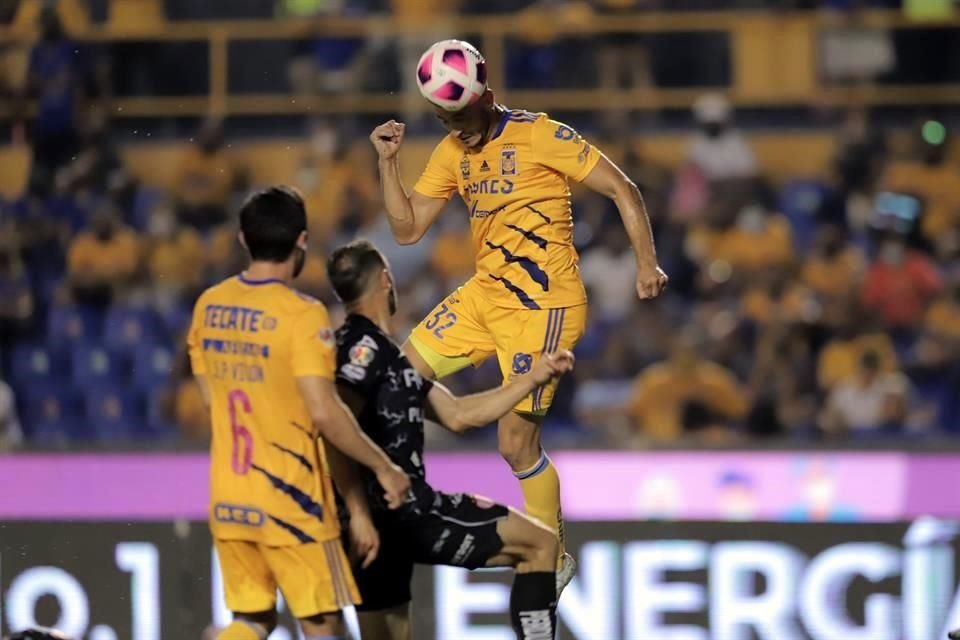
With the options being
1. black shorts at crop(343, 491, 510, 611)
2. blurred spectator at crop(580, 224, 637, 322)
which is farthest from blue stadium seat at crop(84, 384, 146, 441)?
black shorts at crop(343, 491, 510, 611)

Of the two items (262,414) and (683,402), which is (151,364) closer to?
(683,402)

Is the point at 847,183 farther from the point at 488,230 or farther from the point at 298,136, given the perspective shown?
the point at 488,230

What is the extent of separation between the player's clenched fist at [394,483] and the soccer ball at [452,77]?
1563 millimetres

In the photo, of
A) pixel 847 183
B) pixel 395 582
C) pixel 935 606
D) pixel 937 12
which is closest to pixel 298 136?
pixel 847 183

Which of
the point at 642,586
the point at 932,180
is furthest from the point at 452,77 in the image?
the point at 932,180

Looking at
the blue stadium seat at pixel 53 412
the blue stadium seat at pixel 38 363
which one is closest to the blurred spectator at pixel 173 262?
the blue stadium seat at pixel 38 363

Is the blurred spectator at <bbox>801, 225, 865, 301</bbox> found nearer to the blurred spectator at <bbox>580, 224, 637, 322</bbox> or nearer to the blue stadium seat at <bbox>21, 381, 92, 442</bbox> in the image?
the blurred spectator at <bbox>580, 224, 637, 322</bbox>

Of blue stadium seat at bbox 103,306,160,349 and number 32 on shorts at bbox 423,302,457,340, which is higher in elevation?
blue stadium seat at bbox 103,306,160,349

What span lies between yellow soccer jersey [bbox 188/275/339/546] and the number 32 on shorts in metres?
1.29

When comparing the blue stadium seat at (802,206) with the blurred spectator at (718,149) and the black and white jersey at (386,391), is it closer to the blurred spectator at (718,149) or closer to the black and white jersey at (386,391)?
the blurred spectator at (718,149)

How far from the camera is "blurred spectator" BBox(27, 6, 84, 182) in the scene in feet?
49.4

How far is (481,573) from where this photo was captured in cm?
1038

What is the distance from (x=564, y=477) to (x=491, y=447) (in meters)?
0.46

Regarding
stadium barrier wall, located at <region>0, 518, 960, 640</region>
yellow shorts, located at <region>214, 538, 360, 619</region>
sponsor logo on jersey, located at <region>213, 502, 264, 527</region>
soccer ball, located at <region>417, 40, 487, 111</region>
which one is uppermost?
soccer ball, located at <region>417, 40, 487, 111</region>
